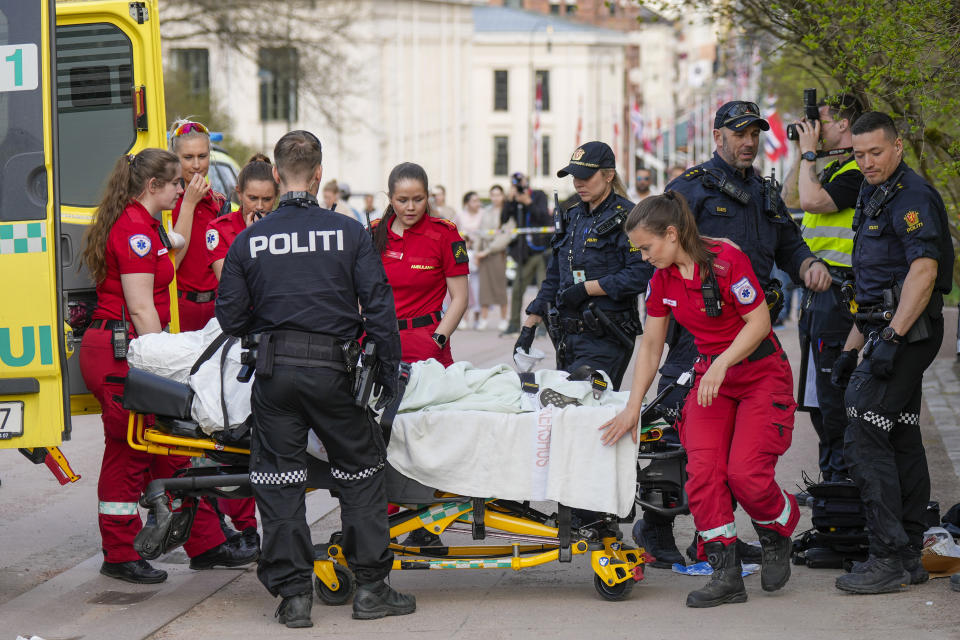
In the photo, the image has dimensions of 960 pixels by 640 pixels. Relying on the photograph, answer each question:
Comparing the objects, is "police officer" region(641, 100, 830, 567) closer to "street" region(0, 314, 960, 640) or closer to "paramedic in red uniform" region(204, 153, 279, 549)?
"street" region(0, 314, 960, 640)

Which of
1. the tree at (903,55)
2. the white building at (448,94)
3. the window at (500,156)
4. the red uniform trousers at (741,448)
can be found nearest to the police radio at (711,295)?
the red uniform trousers at (741,448)

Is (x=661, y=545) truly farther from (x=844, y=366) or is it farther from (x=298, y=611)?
(x=298, y=611)

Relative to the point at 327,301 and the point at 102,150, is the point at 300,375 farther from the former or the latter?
the point at 102,150

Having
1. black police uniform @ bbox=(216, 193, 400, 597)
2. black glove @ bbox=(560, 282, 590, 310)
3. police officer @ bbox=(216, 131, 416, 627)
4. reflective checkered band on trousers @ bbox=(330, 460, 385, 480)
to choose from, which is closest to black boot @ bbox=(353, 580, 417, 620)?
police officer @ bbox=(216, 131, 416, 627)

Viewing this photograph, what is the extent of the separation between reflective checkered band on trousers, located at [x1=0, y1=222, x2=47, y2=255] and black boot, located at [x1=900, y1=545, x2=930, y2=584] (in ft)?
12.9

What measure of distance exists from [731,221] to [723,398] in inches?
42.6

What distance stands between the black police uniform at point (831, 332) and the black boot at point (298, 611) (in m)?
2.96

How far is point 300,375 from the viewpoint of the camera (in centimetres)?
543

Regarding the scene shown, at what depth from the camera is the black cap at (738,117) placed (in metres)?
6.51

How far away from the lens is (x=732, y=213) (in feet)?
21.5

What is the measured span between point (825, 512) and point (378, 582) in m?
2.12

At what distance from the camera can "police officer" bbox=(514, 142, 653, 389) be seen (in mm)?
6582

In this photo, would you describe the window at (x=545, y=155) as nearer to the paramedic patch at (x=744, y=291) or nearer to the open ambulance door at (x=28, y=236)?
the paramedic patch at (x=744, y=291)

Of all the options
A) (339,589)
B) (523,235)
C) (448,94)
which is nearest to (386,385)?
(339,589)
